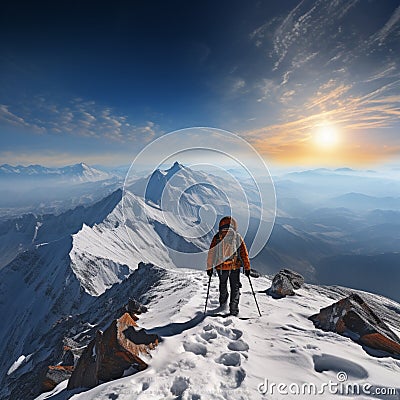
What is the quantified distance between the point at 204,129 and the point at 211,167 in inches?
80.4

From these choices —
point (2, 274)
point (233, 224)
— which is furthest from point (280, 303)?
point (2, 274)

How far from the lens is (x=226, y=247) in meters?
10.9

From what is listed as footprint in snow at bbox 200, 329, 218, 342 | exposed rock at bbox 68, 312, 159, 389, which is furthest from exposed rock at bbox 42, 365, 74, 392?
footprint in snow at bbox 200, 329, 218, 342

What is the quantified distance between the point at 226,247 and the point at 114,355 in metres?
6.01

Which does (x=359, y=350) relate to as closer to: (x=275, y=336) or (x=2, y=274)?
(x=275, y=336)

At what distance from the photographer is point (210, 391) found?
550 cm

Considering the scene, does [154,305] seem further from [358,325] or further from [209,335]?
[358,325]

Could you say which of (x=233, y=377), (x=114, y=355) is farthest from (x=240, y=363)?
(x=114, y=355)

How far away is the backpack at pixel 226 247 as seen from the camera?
A: 10.8 meters

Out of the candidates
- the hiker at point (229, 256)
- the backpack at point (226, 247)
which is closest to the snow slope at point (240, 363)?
the hiker at point (229, 256)

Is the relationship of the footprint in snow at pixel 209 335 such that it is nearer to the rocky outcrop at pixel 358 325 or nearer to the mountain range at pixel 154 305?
the mountain range at pixel 154 305

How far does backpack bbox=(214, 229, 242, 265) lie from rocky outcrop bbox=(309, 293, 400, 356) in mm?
4626

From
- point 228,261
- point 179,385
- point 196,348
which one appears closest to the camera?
point 179,385

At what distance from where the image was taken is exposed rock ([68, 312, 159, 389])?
650 centimetres
